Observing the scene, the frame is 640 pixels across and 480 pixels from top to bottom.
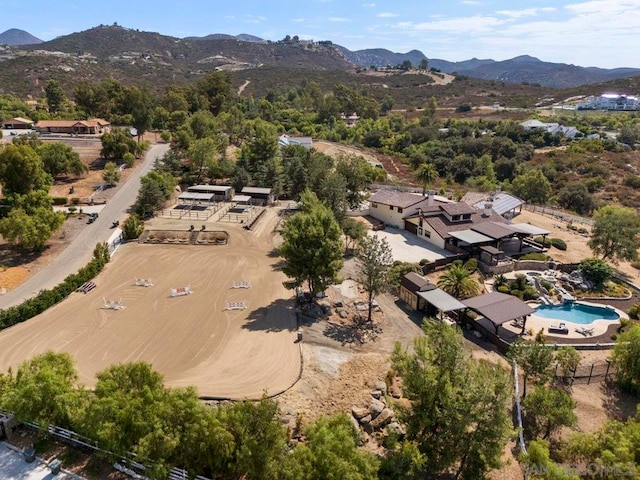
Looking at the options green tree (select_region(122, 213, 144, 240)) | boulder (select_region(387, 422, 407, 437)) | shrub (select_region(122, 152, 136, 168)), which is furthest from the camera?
shrub (select_region(122, 152, 136, 168))

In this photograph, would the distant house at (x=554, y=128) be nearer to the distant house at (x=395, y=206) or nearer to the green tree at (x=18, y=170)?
the distant house at (x=395, y=206)

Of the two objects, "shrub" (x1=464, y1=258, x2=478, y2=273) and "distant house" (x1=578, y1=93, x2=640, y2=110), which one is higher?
"distant house" (x1=578, y1=93, x2=640, y2=110)

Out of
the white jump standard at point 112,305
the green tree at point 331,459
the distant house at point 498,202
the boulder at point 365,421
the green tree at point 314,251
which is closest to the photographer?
the green tree at point 331,459

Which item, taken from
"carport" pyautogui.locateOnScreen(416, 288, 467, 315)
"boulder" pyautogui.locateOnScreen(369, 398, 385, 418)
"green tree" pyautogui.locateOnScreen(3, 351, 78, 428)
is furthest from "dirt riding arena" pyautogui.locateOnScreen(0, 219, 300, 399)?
"carport" pyautogui.locateOnScreen(416, 288, 467, 315)

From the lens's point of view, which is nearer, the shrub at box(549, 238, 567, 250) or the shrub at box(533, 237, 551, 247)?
the shrub at box(533, 237, 551, 247)

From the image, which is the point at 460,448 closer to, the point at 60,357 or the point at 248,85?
the point at 60,357

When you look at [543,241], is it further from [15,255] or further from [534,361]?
[15,255]

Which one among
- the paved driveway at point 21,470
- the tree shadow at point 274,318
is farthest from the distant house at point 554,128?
the paved driveway at point 21,470

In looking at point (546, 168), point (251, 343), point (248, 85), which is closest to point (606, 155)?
point (546, 168)

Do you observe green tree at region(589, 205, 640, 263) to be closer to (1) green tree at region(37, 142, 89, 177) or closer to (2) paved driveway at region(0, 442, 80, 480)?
(2) paved driveway at region(0, 442, 80, 480)
